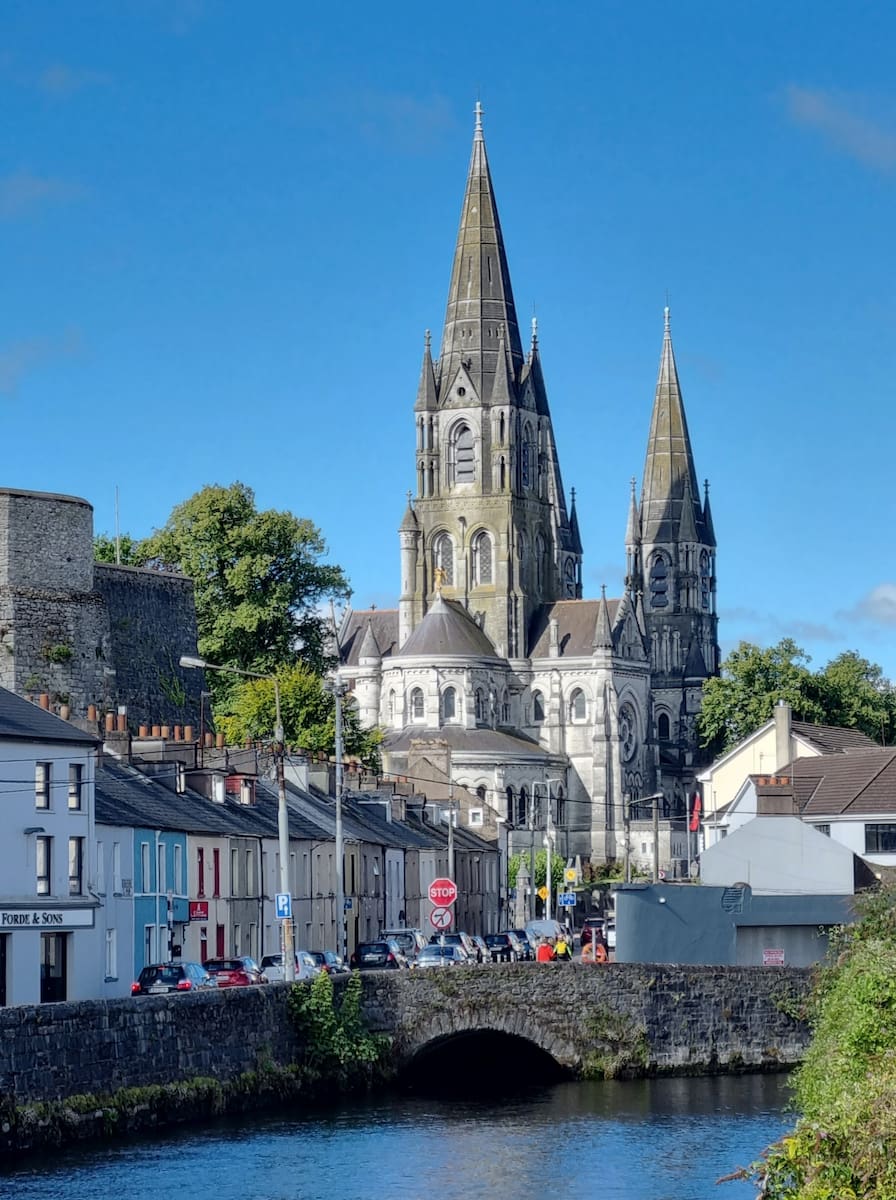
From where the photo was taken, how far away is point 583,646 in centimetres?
18325

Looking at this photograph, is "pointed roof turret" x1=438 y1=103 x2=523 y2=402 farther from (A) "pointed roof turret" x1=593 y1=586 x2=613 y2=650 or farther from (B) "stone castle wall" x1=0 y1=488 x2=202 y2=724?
(B) "stone castle wall" x1=0 y1=488 x2=202 y2=724

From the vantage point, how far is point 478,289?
603 ft

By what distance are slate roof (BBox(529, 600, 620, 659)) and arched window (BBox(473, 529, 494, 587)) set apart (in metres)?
5.27

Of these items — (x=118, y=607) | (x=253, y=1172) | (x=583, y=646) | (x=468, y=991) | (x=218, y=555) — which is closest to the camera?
(x=253, y=1172)

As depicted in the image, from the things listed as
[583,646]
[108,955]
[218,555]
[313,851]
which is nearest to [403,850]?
[313,851]

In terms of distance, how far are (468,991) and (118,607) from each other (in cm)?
4099

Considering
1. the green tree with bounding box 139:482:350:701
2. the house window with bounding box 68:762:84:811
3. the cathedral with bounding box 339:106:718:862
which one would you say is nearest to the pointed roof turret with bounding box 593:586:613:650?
the cathedral with bounding box 339:106:718:862

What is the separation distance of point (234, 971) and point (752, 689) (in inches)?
4010

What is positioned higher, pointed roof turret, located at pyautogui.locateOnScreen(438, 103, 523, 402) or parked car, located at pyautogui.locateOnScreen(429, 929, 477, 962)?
pointed roof turret, located at pyautogui.locateOnScreen(438, 103, 523, 402)

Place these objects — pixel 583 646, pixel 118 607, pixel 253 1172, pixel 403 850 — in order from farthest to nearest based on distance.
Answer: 1. pixel 583 646
2. pixel 118 607
3. pixel 403 850
4. pixel 253 1172

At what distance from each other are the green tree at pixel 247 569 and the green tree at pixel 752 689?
40.1 metres

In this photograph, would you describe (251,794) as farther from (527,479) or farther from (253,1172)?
(527,479)

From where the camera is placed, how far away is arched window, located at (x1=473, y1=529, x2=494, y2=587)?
18412 cm

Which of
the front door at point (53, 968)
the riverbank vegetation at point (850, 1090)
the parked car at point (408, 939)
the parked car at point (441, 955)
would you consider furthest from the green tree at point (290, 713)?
the riverbank vegetation at point (850, 1090)
